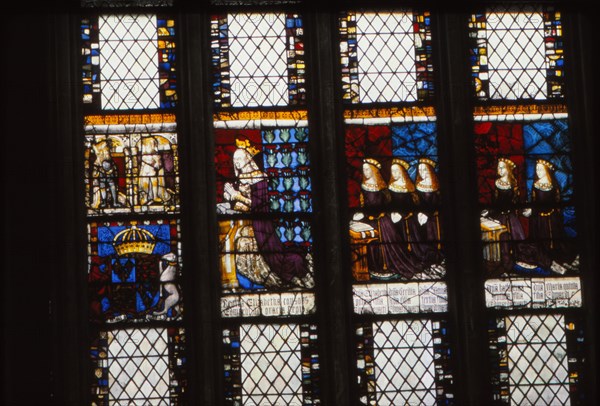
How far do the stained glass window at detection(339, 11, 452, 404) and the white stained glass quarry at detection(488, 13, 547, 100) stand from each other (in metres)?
0.42

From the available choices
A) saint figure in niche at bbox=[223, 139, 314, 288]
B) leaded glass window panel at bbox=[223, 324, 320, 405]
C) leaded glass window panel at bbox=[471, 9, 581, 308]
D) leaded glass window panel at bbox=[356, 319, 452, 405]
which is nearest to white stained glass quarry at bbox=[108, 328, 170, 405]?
leaded glass window panel at bbox=[223, 324, 320, 405]

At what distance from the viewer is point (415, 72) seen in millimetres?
8250

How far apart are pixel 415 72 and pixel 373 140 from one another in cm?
53

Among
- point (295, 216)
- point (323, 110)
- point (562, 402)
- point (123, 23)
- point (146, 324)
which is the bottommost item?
point (562, 402)

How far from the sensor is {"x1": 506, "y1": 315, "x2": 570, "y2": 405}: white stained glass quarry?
25.7 feet

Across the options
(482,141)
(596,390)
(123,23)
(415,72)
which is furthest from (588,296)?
(123,23)

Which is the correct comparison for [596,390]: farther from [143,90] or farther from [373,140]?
[143,90]

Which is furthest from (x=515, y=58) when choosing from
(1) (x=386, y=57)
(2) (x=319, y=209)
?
(2) (x=319, y=209)

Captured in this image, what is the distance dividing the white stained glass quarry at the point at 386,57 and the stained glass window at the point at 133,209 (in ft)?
4.01

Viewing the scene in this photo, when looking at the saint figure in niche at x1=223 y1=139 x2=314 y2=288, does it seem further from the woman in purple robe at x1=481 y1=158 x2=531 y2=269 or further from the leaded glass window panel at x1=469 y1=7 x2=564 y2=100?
the leaded glass window panel at x1=469 y1=7 x2=564 y2=100

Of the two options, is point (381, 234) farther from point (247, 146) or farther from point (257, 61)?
point (257, 61)

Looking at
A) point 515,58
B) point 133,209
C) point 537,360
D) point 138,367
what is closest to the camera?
point 138,367

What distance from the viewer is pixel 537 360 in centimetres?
788

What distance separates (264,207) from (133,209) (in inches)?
32.1
